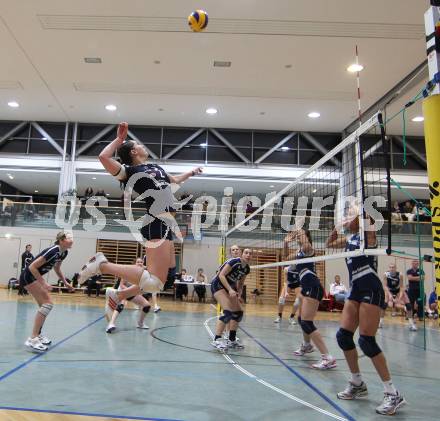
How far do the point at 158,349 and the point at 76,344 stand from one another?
4.23 ft

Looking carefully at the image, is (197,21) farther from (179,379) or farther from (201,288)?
(201,288)

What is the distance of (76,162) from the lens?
1912 cm

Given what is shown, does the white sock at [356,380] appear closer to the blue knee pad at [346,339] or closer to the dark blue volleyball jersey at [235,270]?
the blue knee pad at [346,339]

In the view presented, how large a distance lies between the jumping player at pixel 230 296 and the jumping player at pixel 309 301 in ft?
3.31

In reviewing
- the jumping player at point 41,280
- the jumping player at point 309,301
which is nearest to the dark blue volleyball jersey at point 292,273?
the jumping player at point 309,301

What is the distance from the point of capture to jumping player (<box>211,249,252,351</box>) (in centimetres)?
652

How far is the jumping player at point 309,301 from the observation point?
5516 mm

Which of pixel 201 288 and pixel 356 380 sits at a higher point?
pixel 201 288

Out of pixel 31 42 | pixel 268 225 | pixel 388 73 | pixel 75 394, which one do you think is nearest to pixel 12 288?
pixel 31 42

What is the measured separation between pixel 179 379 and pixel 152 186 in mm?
2193

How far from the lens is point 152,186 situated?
13.1ft

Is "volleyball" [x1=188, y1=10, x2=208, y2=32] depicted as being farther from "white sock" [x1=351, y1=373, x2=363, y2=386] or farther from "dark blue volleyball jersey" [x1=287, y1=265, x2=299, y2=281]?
"white sock" [x1=351, y1=373, x2=363, y2=386]

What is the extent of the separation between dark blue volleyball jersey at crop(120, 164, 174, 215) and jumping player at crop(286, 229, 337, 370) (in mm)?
2269

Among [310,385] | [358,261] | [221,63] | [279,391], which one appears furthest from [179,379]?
[221,63]
